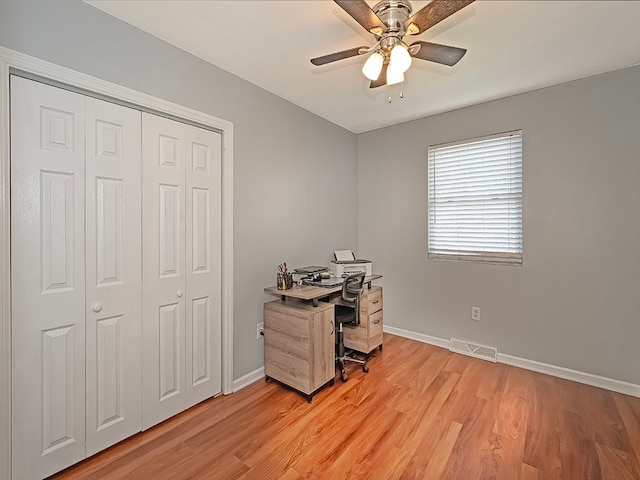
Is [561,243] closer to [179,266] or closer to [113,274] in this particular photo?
[179,266]

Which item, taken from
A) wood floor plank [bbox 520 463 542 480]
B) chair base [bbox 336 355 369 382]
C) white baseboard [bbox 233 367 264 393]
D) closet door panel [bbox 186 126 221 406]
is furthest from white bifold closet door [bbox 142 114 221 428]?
wood floor plank [bbox 520 463 542 480]

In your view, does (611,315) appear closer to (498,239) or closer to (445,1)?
(498,239)

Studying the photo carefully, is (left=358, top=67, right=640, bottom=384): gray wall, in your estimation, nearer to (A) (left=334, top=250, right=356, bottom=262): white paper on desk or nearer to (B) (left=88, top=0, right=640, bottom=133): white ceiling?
(B) (left=88, top=0, right=640, bottom=133): white ceiling

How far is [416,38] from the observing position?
6.43ft

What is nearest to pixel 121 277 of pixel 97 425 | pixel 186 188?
pixel 186 188

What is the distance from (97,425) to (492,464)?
2.32 metres

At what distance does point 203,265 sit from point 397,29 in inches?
78.6

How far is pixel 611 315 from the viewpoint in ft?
7.97

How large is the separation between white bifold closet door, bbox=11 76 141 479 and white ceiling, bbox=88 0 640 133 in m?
0.72

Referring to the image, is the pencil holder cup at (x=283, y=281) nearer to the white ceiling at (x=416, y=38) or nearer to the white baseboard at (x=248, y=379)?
the white baseboard at (x=248, y=379)

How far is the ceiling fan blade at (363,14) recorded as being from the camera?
130 centimetres

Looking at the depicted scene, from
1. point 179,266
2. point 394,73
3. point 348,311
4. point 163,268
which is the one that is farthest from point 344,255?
point 394,73

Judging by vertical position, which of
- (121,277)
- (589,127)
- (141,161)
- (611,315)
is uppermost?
(589,127)

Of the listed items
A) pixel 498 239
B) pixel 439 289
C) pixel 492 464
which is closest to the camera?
pixel 492 464
